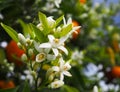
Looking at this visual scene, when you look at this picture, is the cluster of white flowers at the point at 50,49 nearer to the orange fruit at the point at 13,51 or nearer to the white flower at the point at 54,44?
the white flower at the point at 54,44

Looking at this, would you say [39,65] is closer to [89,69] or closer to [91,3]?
[89,69]

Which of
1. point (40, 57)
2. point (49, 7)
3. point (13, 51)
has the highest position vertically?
point (49, 7)

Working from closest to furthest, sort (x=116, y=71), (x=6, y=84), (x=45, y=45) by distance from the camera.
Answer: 1. (x=45, y=45)
2. (x=6, y=84)
3. (x=116, y=71)

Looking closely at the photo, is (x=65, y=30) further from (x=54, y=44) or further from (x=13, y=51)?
(x=13, y=51)

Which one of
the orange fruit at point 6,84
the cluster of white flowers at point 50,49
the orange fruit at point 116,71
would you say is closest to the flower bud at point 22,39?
the cluster of white flowers at point 50,49

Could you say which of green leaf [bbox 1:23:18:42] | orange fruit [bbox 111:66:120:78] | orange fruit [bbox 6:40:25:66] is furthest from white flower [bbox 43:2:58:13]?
orange fruit [bbox 111:66:120:78]

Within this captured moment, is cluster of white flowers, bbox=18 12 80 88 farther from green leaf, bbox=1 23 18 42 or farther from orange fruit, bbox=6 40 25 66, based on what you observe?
orange fruit, bbox=6 40 25 66

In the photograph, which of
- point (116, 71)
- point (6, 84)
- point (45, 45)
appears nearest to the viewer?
point (45, 45)

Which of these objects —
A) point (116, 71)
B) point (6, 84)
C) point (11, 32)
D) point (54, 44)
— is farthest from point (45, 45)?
point (116, 71)

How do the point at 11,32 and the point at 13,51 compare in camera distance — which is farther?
the point at 13,51

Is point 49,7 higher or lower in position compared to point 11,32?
higher

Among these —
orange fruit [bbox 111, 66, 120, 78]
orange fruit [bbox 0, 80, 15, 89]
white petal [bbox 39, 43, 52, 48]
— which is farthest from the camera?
orange fruit [bbox 111, 66, 120, 78]
